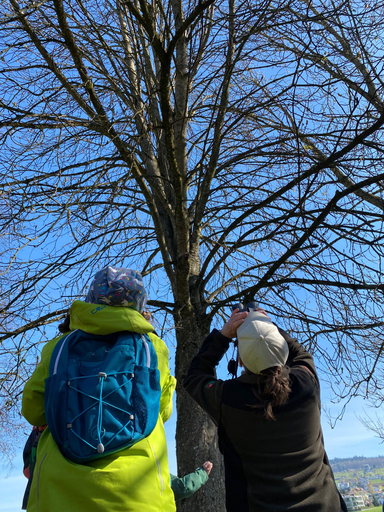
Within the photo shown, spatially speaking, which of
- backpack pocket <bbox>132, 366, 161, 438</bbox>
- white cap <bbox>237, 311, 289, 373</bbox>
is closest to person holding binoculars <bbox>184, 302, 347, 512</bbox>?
white cap <bbox>237, 311, 289, 373</bbox>

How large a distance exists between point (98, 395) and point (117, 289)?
0.50 meters

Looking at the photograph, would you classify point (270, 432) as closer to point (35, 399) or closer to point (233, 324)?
point (233, 324)

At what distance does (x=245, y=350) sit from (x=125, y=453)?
2.07 feet

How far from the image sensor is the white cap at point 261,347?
1.88 m

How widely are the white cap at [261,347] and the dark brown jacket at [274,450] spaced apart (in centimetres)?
8

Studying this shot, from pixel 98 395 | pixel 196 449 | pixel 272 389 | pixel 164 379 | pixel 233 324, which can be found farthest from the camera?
pixel 196 449

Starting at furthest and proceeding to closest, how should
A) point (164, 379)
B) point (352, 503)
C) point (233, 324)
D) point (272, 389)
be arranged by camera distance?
point (352, 503)
point (233, 324)
point (164, 379)
point (272, 389)

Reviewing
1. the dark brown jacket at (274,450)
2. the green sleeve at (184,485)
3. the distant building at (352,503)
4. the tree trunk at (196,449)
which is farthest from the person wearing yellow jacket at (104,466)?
the tree trunk at (196,449)

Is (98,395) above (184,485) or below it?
above

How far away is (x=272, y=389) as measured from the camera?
1.81 m

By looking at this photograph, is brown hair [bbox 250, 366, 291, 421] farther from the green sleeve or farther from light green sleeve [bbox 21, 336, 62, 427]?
the green sleeve

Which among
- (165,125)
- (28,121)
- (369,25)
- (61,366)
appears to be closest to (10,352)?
(28,121)

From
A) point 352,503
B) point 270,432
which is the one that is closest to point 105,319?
point 270,432

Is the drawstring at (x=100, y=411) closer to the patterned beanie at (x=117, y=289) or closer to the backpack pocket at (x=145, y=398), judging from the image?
the backpack pocket at (x=145, y=398)
